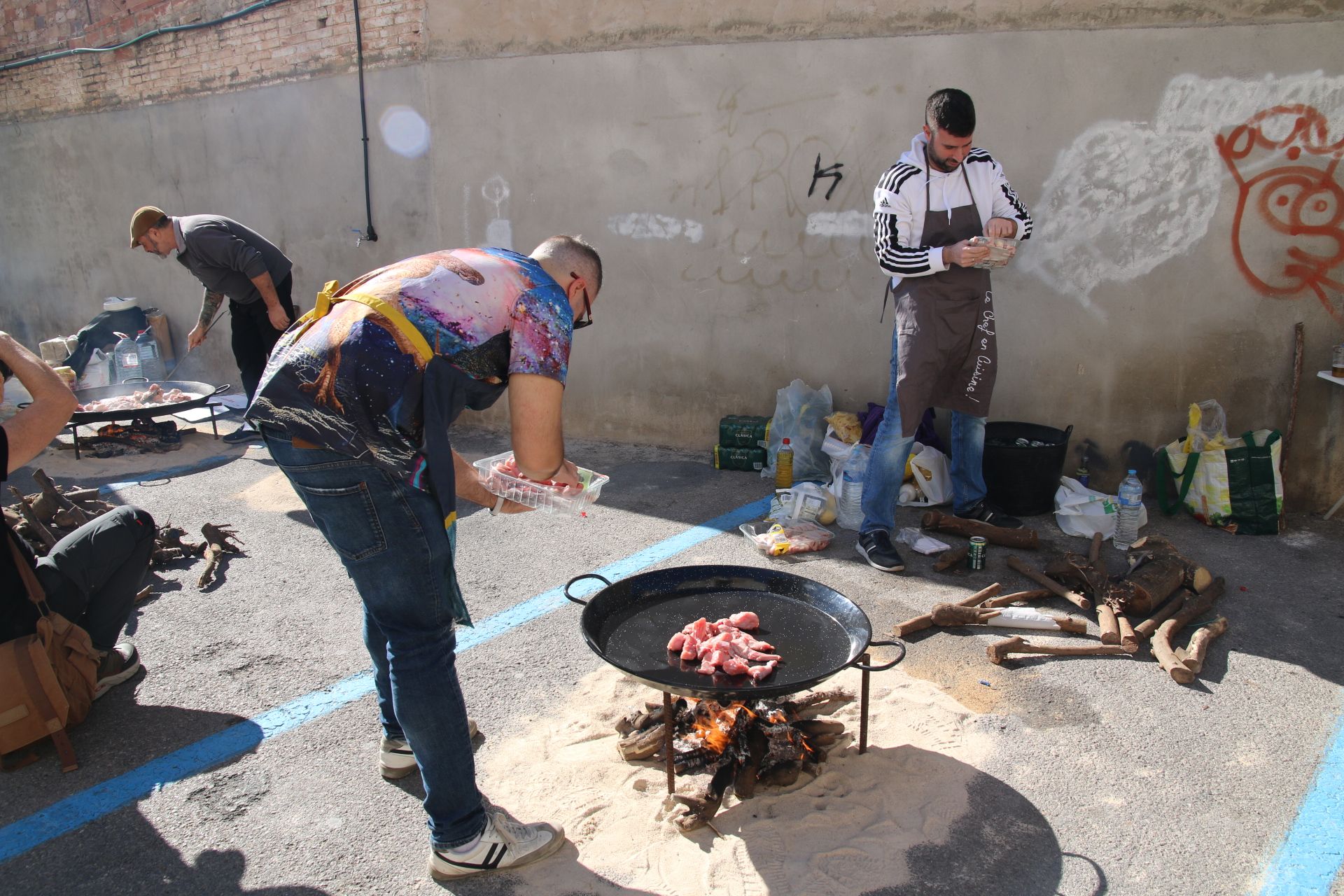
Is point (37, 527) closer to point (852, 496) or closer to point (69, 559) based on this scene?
point (69, 559)

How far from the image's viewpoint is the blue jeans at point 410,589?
2.34m

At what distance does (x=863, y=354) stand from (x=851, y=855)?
13.9 feet

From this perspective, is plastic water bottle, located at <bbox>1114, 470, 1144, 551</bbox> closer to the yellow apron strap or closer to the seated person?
the yellow apron strap

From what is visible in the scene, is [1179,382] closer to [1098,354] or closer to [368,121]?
[1098,354]

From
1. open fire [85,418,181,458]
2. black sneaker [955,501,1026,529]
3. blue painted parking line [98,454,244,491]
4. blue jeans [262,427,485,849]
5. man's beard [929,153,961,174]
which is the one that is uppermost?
man's beard [929,153,961,174]

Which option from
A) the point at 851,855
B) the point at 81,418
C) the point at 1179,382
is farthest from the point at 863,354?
the point at 81,418

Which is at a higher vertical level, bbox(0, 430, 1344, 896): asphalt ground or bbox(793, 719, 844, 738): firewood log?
bbox(793, 719, 844, 738): firewood log

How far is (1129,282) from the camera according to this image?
18.1 feet

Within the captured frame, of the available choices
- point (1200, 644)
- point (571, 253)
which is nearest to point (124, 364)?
point (571, 253)

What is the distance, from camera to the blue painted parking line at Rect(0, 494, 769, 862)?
2820mm

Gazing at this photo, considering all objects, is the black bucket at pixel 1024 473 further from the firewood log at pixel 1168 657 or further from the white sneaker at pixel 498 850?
the white sneaker at pixel 498 850

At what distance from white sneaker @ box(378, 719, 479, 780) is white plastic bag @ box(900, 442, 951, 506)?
3596 millimetres

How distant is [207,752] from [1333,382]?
607 cm

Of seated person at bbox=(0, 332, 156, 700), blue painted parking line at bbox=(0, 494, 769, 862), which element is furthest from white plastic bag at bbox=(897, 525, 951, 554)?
seated person at bbox=(0, 332, 156, 700)
